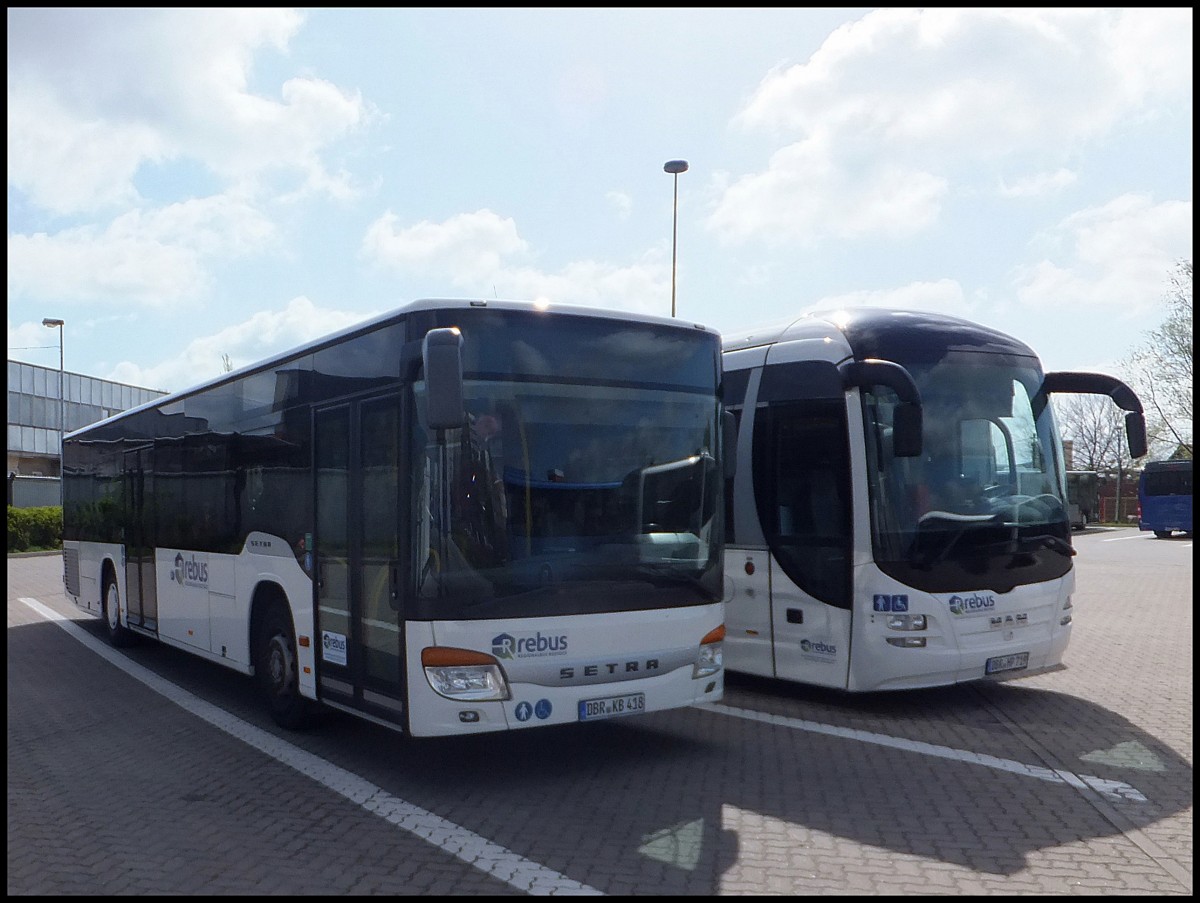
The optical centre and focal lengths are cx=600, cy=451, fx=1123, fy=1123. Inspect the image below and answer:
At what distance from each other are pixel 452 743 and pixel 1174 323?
44.8 meters

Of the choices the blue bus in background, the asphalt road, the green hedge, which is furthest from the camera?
the blue bus in background

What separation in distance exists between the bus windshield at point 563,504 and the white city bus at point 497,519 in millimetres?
12

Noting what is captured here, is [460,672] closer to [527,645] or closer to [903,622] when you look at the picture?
[527,645]

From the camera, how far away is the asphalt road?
524cm

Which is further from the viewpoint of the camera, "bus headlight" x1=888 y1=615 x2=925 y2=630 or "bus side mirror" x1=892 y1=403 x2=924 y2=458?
"bus headlight" x1=888 y1=615 x2=925 y2=630

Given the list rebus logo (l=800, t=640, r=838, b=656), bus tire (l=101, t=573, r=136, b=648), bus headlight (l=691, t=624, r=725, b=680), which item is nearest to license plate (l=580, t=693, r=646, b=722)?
bus headlight (l=691, t=624, r=725, b=680)

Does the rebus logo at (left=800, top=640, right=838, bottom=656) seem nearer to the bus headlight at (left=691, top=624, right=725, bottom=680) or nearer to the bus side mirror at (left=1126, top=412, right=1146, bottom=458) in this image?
the bus headlight at (left=691, top=624, right=725, bottom=680)

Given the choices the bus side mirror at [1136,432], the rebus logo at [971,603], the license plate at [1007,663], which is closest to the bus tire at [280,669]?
the rebus logo at [971,603]

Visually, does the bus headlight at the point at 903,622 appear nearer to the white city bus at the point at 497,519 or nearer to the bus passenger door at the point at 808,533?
the bus passenger door at the point at 808,533

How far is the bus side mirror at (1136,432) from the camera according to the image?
386 inches

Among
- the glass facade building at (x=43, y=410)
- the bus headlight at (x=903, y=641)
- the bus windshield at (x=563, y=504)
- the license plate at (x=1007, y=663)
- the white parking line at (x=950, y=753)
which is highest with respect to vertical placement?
the glass facade building at (x=43, y=410)

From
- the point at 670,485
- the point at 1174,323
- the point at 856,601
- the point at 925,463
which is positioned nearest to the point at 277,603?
the point at 670,485

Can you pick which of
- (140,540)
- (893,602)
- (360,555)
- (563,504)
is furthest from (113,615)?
(893,602)

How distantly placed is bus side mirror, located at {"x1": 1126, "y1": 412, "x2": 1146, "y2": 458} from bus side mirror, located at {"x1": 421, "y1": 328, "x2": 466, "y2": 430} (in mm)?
6511
